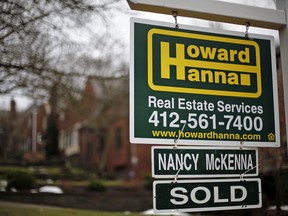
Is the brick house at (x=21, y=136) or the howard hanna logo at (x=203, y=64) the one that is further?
the brick house at (x=21, y=136)

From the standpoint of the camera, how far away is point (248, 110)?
175 inches

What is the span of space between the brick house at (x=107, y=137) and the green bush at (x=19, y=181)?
756cm

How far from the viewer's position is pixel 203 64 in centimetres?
436

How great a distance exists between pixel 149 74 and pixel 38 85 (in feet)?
35.7

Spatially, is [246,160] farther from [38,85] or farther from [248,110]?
[38,85]

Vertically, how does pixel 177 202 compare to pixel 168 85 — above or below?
below

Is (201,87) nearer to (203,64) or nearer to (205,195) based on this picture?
(203,64)

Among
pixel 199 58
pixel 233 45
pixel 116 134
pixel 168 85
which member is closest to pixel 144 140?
pixel 168 85

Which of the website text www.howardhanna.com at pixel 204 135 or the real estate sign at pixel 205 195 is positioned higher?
the website text www.howardhanna.com at pixel 204 135

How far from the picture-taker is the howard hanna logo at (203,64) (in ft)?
13.8

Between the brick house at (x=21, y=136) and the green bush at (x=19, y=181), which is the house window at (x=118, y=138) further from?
the green bush at (x=19, y=181)

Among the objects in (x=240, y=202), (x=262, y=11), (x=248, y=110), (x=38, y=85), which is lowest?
(x=240, y=202)

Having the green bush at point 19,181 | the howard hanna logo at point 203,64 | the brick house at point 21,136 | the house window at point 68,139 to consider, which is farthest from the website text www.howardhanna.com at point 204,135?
the house window at point 68,139

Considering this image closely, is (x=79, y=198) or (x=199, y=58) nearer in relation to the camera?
(x=199, y=58)
